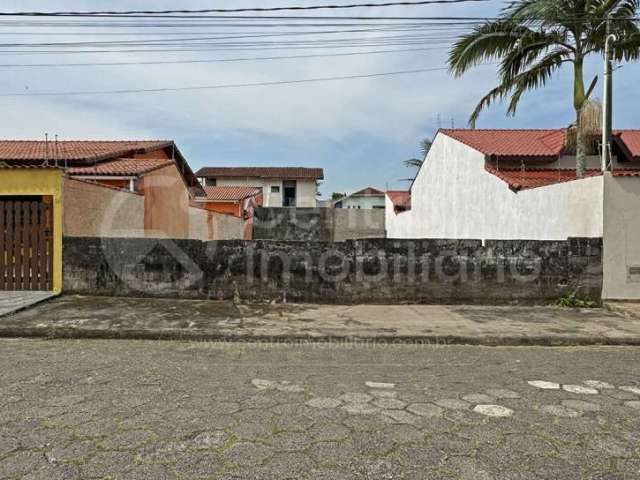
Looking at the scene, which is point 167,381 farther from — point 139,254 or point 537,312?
point 537,312

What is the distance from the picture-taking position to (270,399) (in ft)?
11.2

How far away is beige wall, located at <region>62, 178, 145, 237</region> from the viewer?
8.09 metres

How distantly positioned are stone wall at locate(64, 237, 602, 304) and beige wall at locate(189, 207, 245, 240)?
26.3 feet

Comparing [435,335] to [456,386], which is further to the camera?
[435,335]

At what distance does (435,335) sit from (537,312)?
2.56 metres

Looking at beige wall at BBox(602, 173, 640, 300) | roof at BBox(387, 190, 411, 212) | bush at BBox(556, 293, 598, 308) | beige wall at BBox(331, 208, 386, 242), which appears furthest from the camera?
beige wall at BBox(331, 208, 386, 242)

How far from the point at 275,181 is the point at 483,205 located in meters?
32.7

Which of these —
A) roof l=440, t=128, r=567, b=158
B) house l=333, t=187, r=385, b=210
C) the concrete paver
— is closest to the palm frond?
roof l=440, t=128, r=567, b=158

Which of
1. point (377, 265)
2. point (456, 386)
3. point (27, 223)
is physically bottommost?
point (456, 386)

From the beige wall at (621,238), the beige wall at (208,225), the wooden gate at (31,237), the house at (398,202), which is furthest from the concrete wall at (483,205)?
the wooden gate at (31,237)

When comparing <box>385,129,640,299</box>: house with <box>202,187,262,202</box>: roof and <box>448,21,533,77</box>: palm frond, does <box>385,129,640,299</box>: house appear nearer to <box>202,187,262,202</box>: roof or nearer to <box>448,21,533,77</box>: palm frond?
<box>448,21,533,77</box>: palm frond

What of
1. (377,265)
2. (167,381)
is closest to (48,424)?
(167,381)

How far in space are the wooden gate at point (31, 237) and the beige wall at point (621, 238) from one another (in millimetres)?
9855

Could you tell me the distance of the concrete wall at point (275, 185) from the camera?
4284 centimetres
